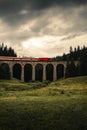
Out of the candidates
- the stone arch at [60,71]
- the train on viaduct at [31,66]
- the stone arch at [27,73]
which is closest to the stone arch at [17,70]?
the train on viaduct at [31,66]

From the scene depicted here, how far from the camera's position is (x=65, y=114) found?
35.6 m

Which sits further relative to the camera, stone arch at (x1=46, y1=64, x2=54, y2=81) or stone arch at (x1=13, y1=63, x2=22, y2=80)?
stone arch at (x1=46, y1=64, x2=54, y2=81)

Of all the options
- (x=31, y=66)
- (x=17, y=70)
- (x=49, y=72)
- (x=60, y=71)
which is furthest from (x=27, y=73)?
(x=60, y=71)

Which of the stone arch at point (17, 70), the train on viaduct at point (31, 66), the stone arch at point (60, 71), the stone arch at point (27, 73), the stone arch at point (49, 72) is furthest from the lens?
the stone arch at point (49, 72)

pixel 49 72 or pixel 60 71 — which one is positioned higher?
pixel 60 71

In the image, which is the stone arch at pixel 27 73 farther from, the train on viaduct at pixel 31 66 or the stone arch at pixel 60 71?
the stone arch at pixel 60 71

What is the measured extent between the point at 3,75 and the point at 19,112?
81.8m

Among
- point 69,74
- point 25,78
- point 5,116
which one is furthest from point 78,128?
point 25,78

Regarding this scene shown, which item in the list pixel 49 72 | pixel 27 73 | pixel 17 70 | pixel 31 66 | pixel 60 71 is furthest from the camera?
pixel 49 72

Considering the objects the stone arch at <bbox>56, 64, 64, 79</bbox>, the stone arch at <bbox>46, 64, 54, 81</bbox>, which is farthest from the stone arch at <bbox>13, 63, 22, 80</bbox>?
the stone arch at <bbox>56, 64, 64, 79</bbox>

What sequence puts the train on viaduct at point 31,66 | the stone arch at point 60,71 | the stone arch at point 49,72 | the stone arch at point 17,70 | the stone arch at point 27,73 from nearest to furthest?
the train on viaduct at point 31,66, the stone arch at point 17,70, the stone arch at point 27,73, the stone arch at point 60,71, the stone arch at point 49,72

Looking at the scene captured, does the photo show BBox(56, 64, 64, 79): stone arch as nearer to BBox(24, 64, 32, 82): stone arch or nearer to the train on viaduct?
the train on viaduct

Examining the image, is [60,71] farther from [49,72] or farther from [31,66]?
[31,66]

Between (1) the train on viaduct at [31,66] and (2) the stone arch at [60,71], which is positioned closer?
(1) the train on viaduct at [31,66]
